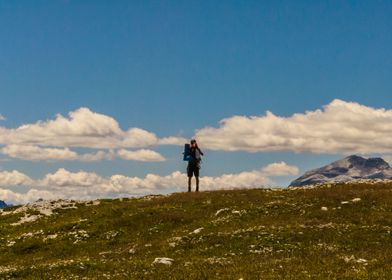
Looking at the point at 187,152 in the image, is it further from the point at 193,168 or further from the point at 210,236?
the point at 210,236

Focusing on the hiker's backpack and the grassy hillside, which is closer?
the grassy hillside

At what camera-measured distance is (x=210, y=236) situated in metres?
33.4

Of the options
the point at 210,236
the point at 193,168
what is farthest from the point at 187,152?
the point at 210,236

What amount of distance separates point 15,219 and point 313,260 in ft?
111

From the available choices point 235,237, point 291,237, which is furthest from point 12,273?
point 291,237

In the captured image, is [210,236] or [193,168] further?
[193,168]

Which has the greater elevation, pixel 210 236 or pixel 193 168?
pixel 193 168

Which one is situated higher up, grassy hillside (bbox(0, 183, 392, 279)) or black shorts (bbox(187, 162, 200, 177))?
black shorts (bbox(187, 162, 200, 177))

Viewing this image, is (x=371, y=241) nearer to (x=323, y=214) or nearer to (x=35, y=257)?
(x=323, y=214)

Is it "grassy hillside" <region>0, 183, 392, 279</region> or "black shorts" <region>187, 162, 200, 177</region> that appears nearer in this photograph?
"grassy hillside" <region>0, 183, 392, 279</region>

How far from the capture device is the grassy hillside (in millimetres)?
22469

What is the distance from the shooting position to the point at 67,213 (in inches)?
1959

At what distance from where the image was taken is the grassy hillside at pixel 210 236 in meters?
22.5

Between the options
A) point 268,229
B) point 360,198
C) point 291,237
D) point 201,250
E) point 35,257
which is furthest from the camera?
point 360,198
